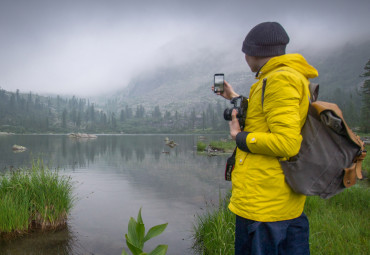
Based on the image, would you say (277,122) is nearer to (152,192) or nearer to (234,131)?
(234,131)

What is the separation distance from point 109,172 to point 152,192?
333 inches

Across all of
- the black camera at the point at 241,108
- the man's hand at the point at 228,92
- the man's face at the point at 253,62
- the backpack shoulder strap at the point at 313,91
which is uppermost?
the man's face at the point at 253,62

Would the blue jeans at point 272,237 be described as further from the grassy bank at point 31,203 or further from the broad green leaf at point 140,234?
the grassy bank at point 31,203

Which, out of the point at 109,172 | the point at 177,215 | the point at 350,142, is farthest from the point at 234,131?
the point at 109,172

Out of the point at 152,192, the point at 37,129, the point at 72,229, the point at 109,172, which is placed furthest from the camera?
the point at 37,129

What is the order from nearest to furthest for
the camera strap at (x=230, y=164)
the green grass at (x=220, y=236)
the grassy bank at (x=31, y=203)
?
the camera strap at (x=230, y=164) → the green grass at (x=220, y=236) → the grassy bank at (x=31, y=203)

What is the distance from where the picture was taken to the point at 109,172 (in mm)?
21938

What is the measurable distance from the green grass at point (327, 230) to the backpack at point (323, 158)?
3.25 meters

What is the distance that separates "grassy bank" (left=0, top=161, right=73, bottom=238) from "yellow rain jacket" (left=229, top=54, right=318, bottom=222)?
6.86m

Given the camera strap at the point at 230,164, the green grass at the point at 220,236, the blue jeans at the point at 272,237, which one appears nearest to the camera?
the blue jeans at the point at 272,237

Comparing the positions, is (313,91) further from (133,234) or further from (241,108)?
(133,234)

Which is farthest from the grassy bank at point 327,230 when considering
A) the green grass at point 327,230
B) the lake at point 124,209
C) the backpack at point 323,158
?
the backpack at point 323,158

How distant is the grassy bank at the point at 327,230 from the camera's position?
16.8 feet

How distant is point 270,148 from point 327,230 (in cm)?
503
